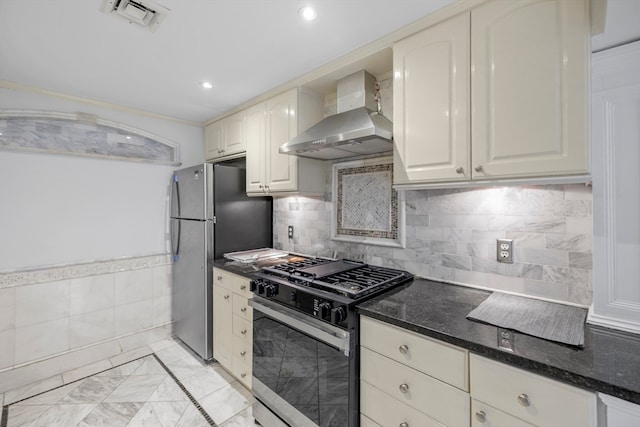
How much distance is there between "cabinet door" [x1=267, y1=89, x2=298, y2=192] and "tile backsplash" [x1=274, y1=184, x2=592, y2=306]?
851 millimetres

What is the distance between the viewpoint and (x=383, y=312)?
4.32 feet

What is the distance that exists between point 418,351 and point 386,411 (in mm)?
379

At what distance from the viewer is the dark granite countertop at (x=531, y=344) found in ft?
2.74

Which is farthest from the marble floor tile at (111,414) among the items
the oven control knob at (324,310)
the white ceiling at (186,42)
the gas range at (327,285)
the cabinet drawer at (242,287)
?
the white ceiling at (186,42)

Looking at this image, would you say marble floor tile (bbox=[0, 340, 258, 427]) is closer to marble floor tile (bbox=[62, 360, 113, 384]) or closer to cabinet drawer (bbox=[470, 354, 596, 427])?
marble floor tile (bbox=[62, 360, 113, 384])

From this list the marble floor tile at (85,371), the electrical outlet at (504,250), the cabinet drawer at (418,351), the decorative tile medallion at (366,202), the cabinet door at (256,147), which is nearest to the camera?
the cabinet drawer at (418,351)

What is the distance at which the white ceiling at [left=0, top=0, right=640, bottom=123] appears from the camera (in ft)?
4.63

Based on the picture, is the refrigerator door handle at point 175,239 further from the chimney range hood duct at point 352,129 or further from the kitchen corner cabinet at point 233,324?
the chimney range hood duct at point 352,129

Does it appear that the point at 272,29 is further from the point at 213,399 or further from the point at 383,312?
the point at 213,399

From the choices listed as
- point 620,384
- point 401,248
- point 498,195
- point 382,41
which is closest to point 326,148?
point 382,41

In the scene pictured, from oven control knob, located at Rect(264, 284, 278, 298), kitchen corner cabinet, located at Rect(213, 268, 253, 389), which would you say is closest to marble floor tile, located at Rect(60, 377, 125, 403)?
kitchen corner cabinet, located at Rect(213, 268, 253, 389)

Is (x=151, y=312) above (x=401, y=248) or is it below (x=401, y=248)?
below

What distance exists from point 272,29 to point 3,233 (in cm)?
270

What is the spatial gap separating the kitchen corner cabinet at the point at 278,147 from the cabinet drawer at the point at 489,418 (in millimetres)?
1722
